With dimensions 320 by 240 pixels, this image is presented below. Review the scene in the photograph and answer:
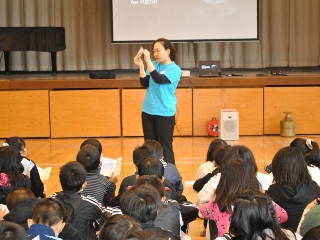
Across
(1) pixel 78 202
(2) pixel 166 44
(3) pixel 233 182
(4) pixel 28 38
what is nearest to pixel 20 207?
(1) pixel 78 202

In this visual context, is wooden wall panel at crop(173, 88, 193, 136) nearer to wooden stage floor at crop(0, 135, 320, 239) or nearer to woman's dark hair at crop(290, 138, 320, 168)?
wooden stage floor at crop(0, 135, 320, 239)

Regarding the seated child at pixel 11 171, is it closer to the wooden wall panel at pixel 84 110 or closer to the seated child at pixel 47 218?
the seated child at pixel 47 218

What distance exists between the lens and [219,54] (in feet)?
36.3

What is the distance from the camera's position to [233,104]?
8.98 m

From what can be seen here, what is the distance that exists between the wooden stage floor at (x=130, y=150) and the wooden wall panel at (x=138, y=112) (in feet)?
0.42

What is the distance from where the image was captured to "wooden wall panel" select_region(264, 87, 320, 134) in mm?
8953

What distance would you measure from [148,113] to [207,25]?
4.84m

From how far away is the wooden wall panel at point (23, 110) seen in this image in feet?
29.3

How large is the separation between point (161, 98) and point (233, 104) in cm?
364

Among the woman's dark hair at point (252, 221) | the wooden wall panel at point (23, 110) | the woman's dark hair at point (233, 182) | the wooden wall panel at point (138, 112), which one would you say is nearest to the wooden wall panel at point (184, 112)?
the wooden wall panel at point (138, 112)

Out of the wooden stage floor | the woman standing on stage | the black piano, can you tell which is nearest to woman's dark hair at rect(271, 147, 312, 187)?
the woman standing on stage

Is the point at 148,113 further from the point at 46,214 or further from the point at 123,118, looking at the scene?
the point at 123,118

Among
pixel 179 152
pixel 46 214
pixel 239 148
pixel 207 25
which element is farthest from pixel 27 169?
pixel 207 25

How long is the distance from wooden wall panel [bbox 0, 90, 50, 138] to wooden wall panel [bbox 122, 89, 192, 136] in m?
1.08
